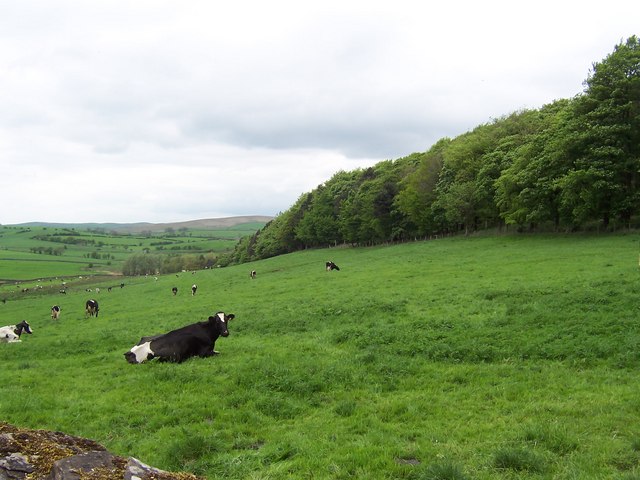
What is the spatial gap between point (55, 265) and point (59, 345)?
136 m

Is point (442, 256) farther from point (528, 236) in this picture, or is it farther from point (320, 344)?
point (320, 344)

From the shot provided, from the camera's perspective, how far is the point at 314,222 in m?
85.9

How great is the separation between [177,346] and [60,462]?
412 inches

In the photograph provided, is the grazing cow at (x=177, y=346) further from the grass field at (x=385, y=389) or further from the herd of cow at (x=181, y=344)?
the grass field at (x=385, y=389)

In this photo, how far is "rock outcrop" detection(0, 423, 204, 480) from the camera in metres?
3.88

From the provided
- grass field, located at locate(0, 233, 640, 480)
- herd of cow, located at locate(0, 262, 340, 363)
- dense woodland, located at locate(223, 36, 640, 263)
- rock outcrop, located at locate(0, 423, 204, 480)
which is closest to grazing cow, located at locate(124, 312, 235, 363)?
herd of cow, located at locate(0, 262, 340, 363)

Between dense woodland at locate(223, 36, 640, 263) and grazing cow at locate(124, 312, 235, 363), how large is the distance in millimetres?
31953

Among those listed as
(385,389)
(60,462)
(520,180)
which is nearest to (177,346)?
(385,389)

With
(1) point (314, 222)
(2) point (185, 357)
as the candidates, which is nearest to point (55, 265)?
(1) point (314, 222)

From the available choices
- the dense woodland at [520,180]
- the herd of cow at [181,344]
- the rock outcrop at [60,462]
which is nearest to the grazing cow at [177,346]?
the herd of cow at [181,344]

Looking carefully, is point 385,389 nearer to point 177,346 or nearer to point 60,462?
point 177,346

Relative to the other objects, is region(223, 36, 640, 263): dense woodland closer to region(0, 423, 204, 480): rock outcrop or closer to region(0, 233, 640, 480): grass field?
region(0, 233, 640, 480): grass field

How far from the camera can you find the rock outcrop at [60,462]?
12.7 feet

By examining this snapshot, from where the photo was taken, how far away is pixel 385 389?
414 inches
